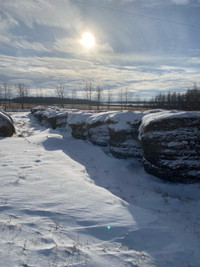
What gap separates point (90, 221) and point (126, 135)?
6079 millimetres

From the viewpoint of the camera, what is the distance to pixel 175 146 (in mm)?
6648

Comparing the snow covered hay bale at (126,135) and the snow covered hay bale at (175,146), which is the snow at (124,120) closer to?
the snow covered hay bale at (126,135)

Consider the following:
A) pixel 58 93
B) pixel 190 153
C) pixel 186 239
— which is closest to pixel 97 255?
pixel 186 239

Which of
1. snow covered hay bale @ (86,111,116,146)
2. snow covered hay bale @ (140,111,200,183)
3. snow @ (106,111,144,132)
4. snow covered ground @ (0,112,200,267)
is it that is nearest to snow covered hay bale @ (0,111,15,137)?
snow covered ground @ (0,112,200,267)

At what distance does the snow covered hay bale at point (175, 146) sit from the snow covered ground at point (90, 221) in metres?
0.47

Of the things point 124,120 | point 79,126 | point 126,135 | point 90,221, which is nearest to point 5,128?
point 79,126

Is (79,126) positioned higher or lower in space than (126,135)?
higher

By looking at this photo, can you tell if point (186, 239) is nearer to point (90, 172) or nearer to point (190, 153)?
point (190, 153)

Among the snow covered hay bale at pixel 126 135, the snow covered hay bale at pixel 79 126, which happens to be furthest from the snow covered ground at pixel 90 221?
the snow covered hay bale at pixel 79 126

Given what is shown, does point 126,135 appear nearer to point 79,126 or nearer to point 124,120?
point 124,120

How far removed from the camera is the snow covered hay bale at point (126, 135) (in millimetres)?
9164

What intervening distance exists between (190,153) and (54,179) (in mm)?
5226

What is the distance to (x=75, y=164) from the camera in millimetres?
8188

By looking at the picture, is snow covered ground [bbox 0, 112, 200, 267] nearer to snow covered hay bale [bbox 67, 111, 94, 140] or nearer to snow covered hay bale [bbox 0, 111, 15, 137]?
snow covered hay bale [bbox 67, 111, 94, 140]
